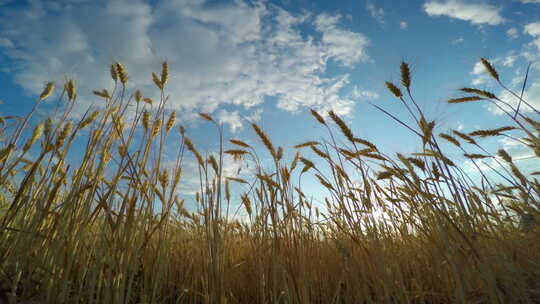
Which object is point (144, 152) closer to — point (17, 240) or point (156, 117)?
point (156, 117)

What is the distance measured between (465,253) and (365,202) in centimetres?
58

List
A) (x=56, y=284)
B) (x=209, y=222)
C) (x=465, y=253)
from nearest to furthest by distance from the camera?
(x=56, y=284) → (x=465, y=253) → (x=209, y=222)

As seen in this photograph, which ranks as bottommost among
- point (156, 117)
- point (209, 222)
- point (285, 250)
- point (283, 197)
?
point (285, 250)

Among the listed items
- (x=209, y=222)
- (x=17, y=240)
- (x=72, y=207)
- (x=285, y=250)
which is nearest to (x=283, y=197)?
(x=285, y=250)

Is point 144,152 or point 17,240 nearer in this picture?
point 17,240

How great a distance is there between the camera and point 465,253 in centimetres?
154

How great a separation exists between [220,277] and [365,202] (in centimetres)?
99

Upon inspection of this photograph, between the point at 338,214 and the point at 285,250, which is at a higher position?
the point at 338,214

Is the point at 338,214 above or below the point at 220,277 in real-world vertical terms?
above

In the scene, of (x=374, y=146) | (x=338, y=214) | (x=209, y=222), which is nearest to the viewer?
(x=209, y=222)

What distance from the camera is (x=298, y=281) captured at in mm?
1691

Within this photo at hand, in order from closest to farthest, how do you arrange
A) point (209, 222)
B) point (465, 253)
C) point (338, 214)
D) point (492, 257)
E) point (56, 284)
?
point (56, 284)
point (465, 253)
point (492, 257)
point (209, 222)
point (338, 214)

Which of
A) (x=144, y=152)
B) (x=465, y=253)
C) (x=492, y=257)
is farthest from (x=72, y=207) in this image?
(x=492, y=257)

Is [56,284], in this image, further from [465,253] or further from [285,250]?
[465,253]
